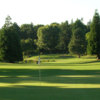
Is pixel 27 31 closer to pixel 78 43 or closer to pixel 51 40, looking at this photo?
pixel 51 40

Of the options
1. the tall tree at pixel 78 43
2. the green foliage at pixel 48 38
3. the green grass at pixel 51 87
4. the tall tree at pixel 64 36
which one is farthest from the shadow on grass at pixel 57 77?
the green foliage at pixel 48 38

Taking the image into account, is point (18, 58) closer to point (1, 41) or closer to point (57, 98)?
point (1, 41)

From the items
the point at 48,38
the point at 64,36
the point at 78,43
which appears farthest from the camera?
the point at 48,38

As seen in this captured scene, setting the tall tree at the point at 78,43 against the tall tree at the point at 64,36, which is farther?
the tall tree at the point at 64,36

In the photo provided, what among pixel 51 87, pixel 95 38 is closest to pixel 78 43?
pixel 95 38

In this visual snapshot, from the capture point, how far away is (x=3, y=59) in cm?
6047

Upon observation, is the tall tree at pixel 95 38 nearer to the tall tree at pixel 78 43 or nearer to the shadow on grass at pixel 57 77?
the tall tree at pixel 78 43

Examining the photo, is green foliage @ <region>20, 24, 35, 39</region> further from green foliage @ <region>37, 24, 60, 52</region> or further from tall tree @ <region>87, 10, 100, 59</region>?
tall tree @ <region>87, 10, 100, 59</region>

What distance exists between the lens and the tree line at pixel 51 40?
59.8m

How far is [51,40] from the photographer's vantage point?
101 meters

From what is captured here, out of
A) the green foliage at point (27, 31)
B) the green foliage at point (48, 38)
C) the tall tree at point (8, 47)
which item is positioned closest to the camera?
the tall tree at point (8, 47)

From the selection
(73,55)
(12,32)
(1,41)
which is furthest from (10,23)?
(73,55)

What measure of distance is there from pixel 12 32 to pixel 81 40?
967 inches

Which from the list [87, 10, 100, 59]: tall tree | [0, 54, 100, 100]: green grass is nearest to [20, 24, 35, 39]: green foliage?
[87, 10, 100, 59]: tall tree
